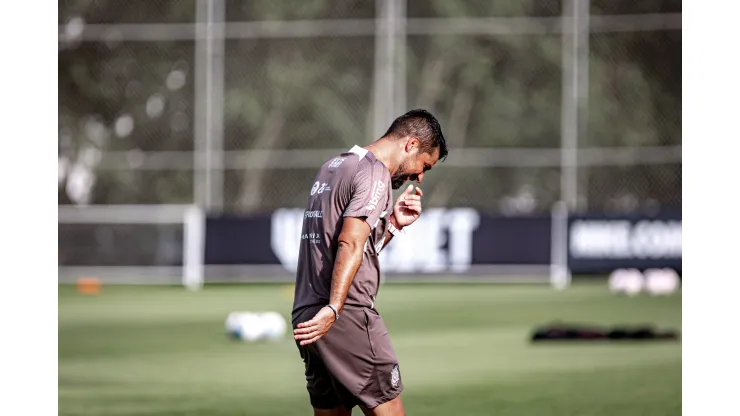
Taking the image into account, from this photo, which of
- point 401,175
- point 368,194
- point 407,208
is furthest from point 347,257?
point 407,208

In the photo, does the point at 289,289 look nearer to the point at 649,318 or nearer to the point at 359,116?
the point at 649,318

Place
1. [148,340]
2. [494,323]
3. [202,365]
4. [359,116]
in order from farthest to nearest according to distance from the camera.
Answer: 1. [359,116]
2. [494,323]
3. [148,340]
4. [202,365]

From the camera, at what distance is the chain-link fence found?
85.5 feet

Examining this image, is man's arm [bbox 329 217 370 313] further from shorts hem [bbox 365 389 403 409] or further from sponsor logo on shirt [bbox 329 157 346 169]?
shorts hem [bbox 365 389 403 409]

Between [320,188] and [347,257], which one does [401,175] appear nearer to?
[320,188]

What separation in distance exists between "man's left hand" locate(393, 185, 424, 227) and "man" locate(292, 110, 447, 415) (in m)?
0.51

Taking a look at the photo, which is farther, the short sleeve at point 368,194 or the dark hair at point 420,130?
the dark hair at point 420,130

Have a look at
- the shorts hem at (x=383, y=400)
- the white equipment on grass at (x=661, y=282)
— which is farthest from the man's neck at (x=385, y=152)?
the white equipment on grass at (x=661, y=282)

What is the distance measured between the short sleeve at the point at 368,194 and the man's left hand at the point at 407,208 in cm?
76

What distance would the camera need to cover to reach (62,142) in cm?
3003

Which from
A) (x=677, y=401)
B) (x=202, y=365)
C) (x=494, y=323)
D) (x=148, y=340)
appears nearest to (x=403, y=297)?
(x=494, y=323)

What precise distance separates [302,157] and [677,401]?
16705 mm

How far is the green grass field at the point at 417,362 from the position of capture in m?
9.34

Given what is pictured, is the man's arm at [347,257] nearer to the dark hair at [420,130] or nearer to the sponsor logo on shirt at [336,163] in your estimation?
the sponsor logo on shirt at [336,163]
